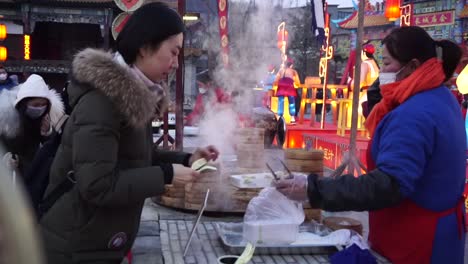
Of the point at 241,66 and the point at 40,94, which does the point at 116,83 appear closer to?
the point at 40,94

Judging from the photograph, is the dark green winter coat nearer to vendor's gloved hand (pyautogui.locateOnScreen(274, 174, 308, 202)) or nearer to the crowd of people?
the crowd of people

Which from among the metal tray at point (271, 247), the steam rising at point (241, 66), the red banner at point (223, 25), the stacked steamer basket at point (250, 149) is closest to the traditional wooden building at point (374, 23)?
the steam rising at point (241, 66)

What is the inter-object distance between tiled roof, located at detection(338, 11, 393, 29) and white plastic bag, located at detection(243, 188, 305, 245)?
65.3 ft

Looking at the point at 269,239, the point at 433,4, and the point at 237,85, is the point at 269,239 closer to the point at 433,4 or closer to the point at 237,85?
the point at 237,85

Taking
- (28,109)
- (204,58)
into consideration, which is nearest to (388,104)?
(28,109)

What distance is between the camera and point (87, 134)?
144cm

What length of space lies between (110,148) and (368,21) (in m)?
22.4

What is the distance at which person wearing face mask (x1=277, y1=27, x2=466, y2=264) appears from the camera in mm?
1622

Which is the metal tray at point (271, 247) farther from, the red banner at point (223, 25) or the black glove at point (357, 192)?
the red banner at point (223, 25)

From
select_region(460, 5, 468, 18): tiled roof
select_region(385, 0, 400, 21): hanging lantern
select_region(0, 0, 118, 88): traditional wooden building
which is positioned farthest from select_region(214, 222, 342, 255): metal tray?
select_region(460, 5, 468, 18): tiled roof

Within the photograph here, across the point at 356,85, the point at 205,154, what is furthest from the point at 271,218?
the point at 356,85

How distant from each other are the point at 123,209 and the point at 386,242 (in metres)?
1.05

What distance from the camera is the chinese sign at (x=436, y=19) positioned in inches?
701

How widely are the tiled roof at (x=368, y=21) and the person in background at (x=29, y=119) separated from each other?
1945 centimetres
